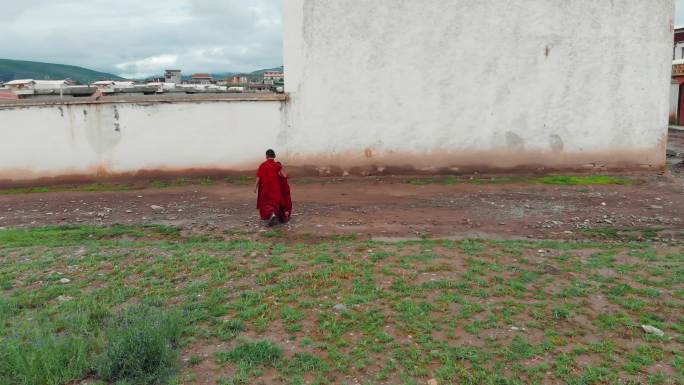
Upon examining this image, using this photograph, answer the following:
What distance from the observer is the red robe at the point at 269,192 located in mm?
7938

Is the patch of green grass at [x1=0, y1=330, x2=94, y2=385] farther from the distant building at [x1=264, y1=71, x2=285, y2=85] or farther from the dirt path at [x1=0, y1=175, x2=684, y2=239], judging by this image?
the distant building at [x1=264, y1=71, x2=285, y2=85]

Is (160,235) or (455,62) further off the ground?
(455,62)

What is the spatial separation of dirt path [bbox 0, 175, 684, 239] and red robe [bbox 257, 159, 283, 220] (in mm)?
297

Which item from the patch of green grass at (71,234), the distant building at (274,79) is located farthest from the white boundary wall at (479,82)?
the patch of green grass at (71,234)

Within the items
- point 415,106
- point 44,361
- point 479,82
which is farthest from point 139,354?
point 479,82

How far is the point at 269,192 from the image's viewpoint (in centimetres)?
796

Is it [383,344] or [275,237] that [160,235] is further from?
[383,344]

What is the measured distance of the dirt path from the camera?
7781 mm

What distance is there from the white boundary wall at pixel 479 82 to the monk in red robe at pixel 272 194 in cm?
363

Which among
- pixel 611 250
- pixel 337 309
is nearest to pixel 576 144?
pixel 611 250

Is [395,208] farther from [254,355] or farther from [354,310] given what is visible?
[254,355]

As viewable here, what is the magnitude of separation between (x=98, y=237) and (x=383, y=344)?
532 centimetres

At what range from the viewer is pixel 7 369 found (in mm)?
3465

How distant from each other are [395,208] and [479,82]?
430cm
